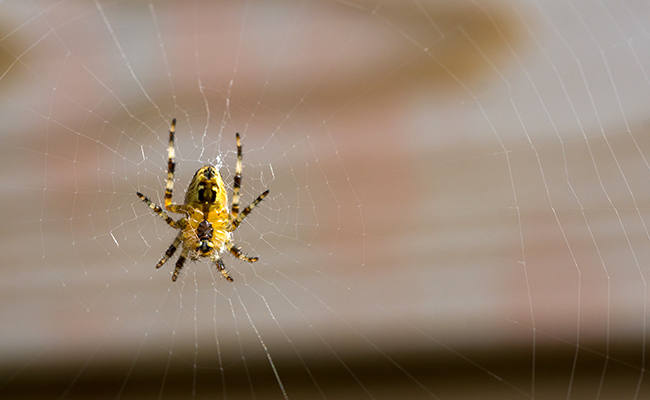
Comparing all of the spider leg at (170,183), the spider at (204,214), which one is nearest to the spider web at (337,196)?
the spider at (204,214)

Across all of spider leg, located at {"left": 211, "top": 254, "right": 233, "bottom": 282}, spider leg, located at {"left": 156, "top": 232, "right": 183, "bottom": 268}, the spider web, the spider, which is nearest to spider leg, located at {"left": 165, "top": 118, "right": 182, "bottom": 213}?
the spider

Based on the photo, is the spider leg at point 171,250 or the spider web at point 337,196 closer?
the spider leg at point 171,250

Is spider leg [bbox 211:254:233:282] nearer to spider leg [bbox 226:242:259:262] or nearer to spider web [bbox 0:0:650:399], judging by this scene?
spider leg [bbox 226:242:259:262]

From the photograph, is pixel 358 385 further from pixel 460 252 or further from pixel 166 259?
pixel 166 259

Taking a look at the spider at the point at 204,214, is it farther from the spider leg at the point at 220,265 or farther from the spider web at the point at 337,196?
the spider web at the point at 337,196

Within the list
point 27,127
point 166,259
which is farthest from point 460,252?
point 27,127

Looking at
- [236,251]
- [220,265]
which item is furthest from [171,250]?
[236,251]
